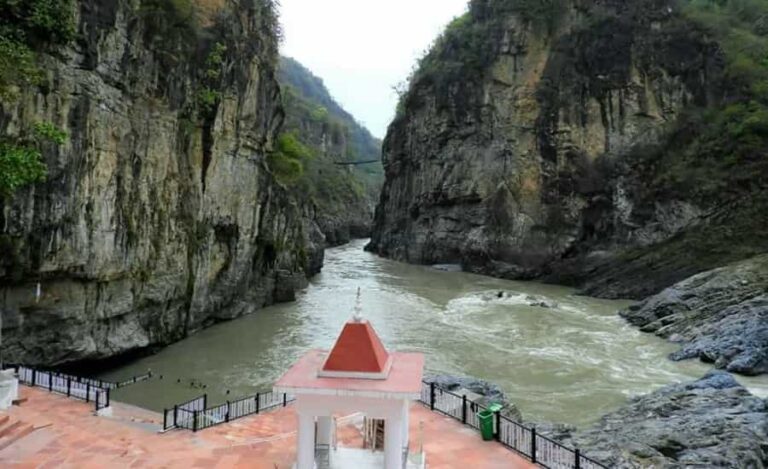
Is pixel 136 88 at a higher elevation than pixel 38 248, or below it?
higher

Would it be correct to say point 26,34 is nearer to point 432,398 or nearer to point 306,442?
point 306,442

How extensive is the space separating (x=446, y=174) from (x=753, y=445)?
42.9 m

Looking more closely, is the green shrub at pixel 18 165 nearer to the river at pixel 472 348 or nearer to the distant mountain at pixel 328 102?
the river at pixel 472 348

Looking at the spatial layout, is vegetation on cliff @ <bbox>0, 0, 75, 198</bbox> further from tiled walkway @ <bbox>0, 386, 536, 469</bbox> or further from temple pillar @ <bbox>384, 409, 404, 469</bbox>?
temple pillar @ <bbox>384, 409, 404, 469</bbox>

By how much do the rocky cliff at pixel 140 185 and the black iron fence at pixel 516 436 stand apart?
1134cm

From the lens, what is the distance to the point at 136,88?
64.1ft

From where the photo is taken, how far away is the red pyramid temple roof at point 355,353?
8.28 m

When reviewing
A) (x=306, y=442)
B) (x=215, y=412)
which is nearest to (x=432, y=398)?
(x=306, y=442)

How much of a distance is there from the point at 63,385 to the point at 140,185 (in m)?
8.06

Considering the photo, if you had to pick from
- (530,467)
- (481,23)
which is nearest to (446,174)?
(481,23)

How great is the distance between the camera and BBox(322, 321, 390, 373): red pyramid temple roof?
27.2 feet

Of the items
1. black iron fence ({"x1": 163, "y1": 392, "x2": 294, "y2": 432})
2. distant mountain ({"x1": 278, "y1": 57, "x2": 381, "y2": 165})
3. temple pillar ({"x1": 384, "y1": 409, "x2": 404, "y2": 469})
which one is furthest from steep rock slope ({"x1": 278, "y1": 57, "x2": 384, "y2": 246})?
temple pillar ({"x1": 384, "y1": 409, "x2": 404, "y2": 469})

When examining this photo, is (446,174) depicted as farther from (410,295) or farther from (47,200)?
(47,200)

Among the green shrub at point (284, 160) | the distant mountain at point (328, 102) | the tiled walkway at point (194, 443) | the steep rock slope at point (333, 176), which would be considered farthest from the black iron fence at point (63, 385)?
the distant mountain at point (328, 102)
